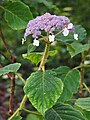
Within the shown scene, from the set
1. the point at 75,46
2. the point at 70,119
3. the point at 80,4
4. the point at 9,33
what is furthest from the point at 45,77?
the point at 80,4

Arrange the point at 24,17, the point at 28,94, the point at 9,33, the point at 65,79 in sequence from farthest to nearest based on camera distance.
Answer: the point at 9,33
the point at 24,17
the point at 65,79
the point at 28,94

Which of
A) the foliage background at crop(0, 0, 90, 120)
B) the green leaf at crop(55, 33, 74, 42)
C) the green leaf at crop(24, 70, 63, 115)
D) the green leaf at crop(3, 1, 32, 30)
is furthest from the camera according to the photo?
the foliage background at crop(0, 0, 90, 120)

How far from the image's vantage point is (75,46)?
1160mm

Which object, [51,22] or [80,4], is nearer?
[51,22]

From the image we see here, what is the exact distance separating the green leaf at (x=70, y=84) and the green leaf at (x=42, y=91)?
0.50ft

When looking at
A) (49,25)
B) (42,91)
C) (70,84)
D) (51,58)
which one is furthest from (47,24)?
(51,58)

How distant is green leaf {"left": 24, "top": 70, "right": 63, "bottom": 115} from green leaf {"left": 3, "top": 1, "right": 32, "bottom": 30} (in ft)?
1.05

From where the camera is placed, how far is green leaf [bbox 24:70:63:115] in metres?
0.90

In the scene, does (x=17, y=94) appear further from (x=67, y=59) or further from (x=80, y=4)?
(x=80, y=4)

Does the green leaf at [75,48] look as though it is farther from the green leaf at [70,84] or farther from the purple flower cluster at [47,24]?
the purple flower cluster at [47,24]

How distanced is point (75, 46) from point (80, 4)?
2.72m

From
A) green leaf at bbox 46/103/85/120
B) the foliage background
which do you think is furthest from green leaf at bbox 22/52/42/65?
the foliage background

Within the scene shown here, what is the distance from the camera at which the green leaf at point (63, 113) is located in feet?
3.14

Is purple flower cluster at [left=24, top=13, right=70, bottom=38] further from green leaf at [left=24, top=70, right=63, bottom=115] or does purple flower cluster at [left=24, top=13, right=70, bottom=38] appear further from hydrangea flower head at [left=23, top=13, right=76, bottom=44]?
green leaf at [left=24, top=70, right=63, bottom=115]
